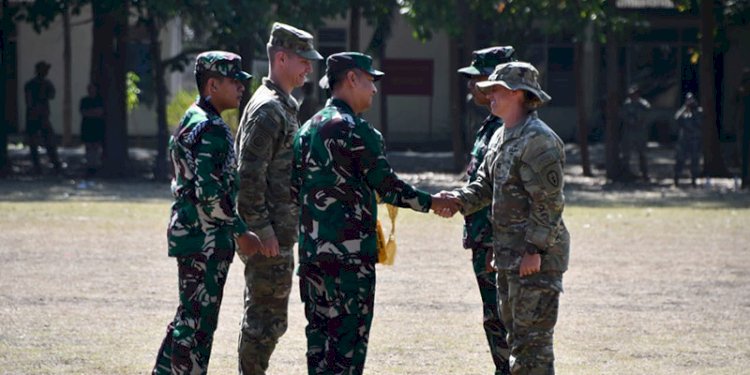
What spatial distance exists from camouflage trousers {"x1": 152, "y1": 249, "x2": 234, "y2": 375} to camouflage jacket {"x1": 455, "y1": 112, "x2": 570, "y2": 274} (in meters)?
1.45

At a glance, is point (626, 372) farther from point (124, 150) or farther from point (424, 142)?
point (424, 142)

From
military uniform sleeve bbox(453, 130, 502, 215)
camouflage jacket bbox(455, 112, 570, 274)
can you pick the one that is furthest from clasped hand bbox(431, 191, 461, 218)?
camouflage jacket bbox(455, 112, 570, 274)

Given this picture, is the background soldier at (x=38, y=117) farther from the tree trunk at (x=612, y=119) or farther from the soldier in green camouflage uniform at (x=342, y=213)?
the soldier in green camouflage uniform at (x=342, y=213)

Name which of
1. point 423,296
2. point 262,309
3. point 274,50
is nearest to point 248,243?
point 262,309

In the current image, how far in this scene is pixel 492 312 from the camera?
8.27m

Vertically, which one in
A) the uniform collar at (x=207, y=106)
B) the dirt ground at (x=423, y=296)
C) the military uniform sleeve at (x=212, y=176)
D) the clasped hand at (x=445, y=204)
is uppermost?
the uniform collar at (x=207, y=106)

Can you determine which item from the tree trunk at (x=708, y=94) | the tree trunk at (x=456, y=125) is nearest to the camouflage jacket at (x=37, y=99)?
the tree trunk at (x=456, y=125)

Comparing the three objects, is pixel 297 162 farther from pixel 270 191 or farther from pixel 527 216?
pixel 527 216

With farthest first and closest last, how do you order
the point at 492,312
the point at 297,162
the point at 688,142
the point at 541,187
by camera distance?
the point at 688,142 → the point at 492,312 → the point at 297,162 → the point at 541,187

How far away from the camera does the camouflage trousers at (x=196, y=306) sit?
7613mm

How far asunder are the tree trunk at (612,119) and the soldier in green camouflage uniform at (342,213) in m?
20.1

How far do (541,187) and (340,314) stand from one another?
1199 millimetres

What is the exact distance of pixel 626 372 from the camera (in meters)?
9.27

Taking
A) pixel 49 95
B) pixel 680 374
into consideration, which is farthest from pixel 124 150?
pixel 680 374
